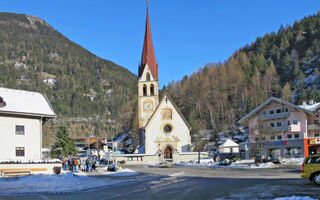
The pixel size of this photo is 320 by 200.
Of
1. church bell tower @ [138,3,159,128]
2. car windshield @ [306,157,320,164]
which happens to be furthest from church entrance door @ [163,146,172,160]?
car windshield @ [306,157,320,164]

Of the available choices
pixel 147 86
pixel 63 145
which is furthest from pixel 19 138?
pixel 63 145

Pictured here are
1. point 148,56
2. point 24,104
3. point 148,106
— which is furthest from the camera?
point 148,56

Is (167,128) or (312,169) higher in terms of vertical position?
(167,128)

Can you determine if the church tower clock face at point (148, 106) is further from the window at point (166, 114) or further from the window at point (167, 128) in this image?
the window at point (167, 128)

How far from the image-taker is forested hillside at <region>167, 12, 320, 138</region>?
336 ft

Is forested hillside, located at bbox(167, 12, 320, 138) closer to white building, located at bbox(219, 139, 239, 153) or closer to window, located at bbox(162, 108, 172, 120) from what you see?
white building, located at bbox(219, 139, 239, 153)

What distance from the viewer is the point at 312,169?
16.7 m

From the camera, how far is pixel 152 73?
68.3 metres

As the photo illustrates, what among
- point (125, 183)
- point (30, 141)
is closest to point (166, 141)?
point (30, 141)

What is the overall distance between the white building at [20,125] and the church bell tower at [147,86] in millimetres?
33989

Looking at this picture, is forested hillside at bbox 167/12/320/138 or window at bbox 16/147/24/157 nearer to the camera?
window at bbox 16/147/24/157

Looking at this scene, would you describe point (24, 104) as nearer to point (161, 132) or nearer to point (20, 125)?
point (20, 125)

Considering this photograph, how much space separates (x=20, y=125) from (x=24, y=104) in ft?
6.76

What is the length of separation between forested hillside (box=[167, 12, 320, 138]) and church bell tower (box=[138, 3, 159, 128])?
23729 mm
